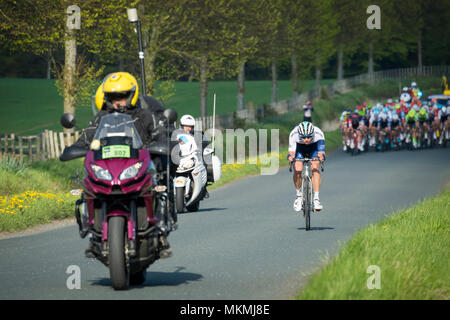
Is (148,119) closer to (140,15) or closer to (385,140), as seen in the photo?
(140,15)

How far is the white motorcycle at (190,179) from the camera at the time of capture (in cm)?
1634

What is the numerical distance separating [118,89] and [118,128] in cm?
50

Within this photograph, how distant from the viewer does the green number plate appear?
26.3 ft

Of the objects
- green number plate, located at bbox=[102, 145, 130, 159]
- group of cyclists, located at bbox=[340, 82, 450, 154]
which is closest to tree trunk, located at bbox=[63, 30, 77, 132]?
group of cyclists, located at bbox=[340, 82, 450, 154]

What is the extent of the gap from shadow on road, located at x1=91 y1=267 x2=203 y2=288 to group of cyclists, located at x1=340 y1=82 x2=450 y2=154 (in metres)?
26.3

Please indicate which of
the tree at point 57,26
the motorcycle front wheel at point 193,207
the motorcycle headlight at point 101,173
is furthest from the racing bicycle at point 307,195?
the tree at point 57,26

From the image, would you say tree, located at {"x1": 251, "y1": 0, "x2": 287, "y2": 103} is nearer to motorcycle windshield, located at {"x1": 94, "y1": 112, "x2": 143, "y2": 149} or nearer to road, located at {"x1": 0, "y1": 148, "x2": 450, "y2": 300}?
road, located at {"x1": 0, "y1": 148, "x2": 450, "y2": 300}

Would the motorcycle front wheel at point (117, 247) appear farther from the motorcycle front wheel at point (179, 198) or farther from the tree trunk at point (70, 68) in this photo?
the tree trunk at point (70, 68)

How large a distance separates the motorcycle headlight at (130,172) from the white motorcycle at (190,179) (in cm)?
803

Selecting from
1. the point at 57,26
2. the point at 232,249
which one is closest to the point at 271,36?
the point at 57,26

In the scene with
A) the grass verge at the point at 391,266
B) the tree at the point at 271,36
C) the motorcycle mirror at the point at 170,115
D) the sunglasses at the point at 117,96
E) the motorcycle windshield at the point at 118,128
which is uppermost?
the tree at the point at 271,36
